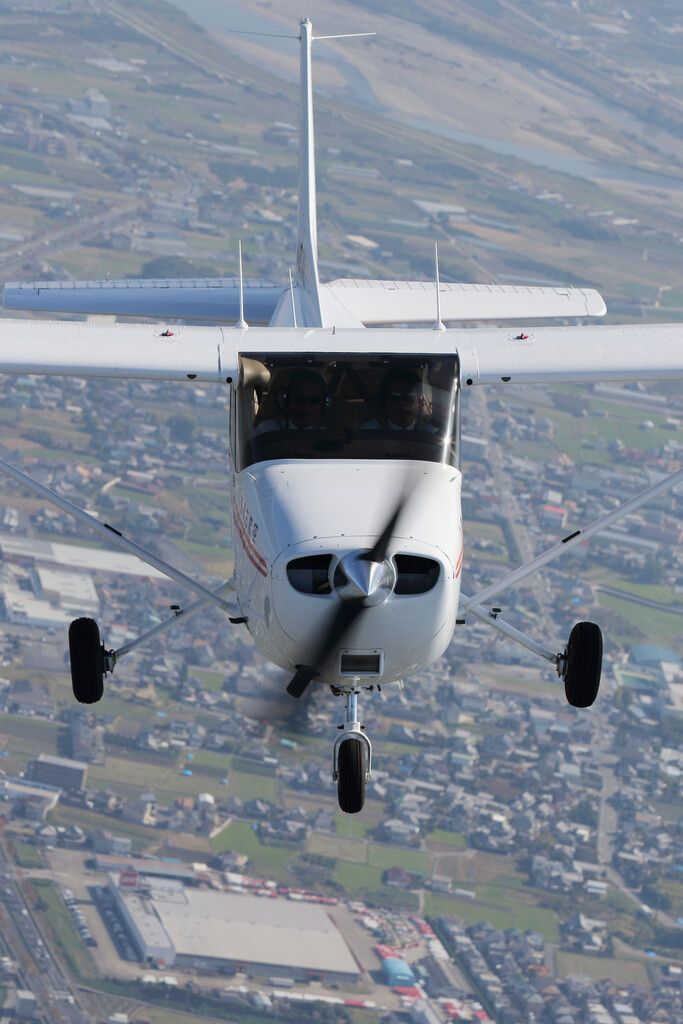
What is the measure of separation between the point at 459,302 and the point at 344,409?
7570 mm

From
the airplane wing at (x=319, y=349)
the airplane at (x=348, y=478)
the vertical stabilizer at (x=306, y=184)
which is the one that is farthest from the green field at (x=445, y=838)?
the airplane wing at (x=319, y=349)

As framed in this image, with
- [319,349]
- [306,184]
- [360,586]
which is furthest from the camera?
[306,184]

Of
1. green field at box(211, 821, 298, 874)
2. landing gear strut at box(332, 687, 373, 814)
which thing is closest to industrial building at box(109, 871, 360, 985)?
green field at box(211, 821, 298, 874)

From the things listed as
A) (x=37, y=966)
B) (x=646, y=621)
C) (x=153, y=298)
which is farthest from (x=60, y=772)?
(x=153, y=298)

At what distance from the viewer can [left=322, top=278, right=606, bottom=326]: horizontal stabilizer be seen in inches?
875

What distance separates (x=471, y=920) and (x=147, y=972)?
34.2 feet

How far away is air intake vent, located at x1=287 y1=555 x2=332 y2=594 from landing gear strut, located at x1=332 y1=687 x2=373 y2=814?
4.53 ft

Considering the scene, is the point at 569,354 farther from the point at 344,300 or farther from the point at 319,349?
the point at 344,300

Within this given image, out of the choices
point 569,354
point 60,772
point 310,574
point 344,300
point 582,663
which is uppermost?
point 60,772

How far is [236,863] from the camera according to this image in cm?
5688

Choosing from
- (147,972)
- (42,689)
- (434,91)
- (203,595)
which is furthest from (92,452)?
(434,91)

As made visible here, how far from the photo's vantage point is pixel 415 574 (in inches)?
542

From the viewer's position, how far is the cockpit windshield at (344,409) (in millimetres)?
15102

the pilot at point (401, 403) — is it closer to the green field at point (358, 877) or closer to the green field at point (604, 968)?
the green field at point (358, 877)
